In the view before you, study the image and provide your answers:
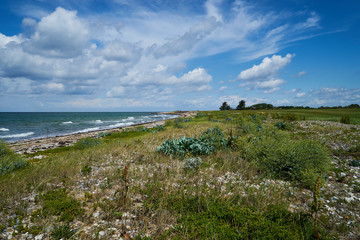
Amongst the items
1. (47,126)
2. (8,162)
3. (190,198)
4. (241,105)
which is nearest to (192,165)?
(190,198)

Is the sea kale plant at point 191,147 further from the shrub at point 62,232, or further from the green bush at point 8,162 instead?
the green bush at point 8,162

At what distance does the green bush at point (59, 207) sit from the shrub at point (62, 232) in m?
0.43

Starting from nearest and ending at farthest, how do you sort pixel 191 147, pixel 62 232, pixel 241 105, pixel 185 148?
pixel 62 232 → pixel 191 147 → pixel 185 148 → pixel 241 105

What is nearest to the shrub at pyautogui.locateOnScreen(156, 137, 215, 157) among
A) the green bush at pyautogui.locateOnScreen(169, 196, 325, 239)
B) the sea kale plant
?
the sea kale plant

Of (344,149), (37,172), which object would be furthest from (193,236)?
(344,149)

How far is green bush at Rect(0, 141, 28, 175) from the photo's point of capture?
8102 mm

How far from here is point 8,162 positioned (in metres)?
8.53

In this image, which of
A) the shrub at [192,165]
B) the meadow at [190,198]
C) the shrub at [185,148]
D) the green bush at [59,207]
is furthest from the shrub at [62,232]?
the shrub at [185,148]

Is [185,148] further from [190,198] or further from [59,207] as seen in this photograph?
[59,207]

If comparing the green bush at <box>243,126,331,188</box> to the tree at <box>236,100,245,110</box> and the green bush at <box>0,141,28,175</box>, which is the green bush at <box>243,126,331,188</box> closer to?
the green bush at <box>0,141,28,175</box>

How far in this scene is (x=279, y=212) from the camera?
14.7 feet

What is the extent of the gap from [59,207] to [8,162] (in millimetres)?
6306

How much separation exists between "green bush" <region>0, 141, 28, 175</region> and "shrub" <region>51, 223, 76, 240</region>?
6.41m

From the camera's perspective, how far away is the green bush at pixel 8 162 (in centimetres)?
810
